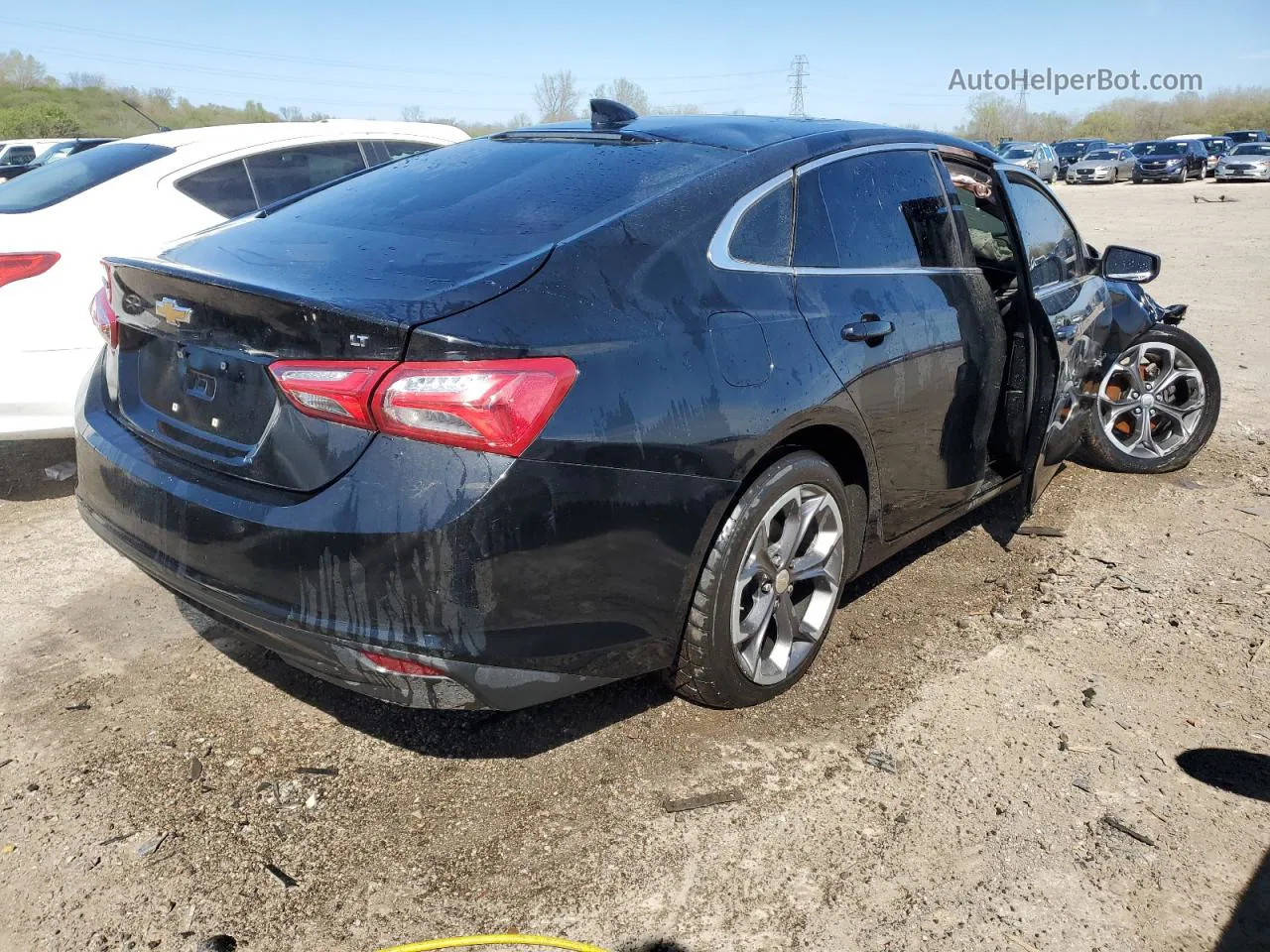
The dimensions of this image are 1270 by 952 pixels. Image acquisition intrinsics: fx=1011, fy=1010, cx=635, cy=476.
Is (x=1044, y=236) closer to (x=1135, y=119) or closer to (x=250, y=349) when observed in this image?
(x=250, y=349)

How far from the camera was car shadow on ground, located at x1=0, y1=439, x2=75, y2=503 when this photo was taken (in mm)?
5078

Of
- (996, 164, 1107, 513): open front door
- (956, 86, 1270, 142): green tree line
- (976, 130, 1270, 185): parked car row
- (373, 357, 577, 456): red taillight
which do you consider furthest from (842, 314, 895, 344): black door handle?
(956, 86, 1270, 142): green tree line

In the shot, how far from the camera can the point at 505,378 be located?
2.20m

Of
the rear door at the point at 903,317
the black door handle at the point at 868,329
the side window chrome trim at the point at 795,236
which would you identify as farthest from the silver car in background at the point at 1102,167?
the black door handle at the point at 868,329

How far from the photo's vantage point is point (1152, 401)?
518 centimetres

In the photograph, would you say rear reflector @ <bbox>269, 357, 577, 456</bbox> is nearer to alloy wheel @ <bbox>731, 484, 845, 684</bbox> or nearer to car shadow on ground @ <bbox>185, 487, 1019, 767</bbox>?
alloy wheel @ <bbox>731, 484, 845, 684</bbox>

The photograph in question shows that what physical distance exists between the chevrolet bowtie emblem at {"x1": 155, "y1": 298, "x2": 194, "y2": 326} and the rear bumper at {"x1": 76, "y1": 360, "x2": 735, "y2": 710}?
0.37 m

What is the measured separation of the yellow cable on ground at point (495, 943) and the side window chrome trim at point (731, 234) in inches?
67.2

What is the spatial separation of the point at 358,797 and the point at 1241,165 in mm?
43523

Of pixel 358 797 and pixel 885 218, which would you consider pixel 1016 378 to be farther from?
pixel 358 797

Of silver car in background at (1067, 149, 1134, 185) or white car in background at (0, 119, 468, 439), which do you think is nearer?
white car in background at (0, 119, 468, 439)

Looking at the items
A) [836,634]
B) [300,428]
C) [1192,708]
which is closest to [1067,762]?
[1192,708]

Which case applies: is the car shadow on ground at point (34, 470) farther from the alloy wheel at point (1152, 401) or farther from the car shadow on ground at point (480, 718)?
the alloy wheel at point (1152, 401)

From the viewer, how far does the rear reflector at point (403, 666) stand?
228 centimetres
